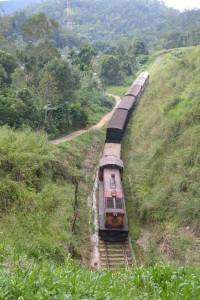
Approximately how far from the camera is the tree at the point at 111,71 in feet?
173

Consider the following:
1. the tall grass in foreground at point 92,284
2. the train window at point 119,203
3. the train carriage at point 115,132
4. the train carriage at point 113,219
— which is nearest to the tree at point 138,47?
the train carriage at point 115,132

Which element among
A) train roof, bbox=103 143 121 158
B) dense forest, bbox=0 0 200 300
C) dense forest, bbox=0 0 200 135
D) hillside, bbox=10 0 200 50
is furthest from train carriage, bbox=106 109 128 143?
hillside, bbox=10 0 200 50

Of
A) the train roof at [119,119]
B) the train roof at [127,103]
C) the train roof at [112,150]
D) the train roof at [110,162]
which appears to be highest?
the train roof at [127,103]

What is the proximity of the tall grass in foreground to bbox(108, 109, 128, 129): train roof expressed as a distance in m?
19.7

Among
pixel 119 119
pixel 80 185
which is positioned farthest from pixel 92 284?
pixel 119 119

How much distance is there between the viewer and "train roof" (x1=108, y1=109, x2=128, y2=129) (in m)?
27.6

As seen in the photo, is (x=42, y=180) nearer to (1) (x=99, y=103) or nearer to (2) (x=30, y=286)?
(2) (x=30, y=286)

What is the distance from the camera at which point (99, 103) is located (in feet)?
134

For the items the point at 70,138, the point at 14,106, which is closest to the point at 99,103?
the point at 70,138

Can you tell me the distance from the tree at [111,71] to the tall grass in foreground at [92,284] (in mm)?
47307

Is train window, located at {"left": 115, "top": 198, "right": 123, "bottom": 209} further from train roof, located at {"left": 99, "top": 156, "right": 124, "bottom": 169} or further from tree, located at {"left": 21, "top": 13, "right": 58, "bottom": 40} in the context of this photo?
tree, located at {"left": 21, "top": 13, "right": 58, "bottom": 40}

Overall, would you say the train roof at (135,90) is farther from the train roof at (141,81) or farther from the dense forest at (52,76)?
the dense forest at (52,76)

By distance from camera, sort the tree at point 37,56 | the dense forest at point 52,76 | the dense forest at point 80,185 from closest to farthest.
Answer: the dense forest at point 80,185
the dense forest at point 52,76
the tree at point 37,56

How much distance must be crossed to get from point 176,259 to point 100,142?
1821 centimetres
